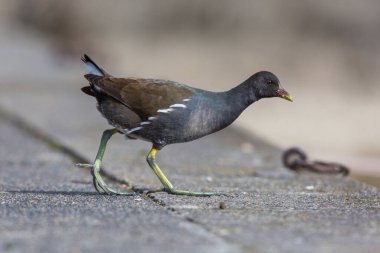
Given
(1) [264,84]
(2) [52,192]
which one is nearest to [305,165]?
(1) [264,84]

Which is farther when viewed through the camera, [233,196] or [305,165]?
[305,165]

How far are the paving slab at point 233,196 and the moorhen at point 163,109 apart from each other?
0.43 m

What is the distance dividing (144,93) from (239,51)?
14.4 meters

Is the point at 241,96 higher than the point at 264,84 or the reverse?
the reverse

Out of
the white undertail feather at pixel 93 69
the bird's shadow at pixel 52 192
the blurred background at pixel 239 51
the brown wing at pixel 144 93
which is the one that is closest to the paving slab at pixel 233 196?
the bird's shadow at pixel 52 192

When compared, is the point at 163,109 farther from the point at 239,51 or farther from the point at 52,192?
the point at 239,51

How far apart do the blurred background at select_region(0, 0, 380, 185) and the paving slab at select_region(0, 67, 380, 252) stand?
3.55 metres

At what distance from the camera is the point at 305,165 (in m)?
8.38

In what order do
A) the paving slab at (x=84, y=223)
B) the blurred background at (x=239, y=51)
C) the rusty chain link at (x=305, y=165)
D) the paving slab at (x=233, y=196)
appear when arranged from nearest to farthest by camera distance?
the paving slab at (x=84, y=223) < the paving slab at (x=233, y=196) < the rusty chain link at (x=305, y=165) < the blurred background at (x=239, y=51)

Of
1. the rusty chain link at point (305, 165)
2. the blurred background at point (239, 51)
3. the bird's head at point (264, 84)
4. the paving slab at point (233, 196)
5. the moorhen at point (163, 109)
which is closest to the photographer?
the paving slab at point (233, 196)

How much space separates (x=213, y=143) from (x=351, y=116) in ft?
23.0

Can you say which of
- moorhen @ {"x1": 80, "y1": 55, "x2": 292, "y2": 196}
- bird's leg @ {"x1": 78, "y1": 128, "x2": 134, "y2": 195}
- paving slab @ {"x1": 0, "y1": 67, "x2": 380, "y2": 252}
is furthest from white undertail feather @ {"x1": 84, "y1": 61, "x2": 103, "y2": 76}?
paving slab @ {"x1": 0, "y1": 67, "x2": 380, "y2": 252}

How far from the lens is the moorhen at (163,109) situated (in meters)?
6.58

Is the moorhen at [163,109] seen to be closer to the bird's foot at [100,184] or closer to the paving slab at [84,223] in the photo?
the bird's foot at [100,184]
